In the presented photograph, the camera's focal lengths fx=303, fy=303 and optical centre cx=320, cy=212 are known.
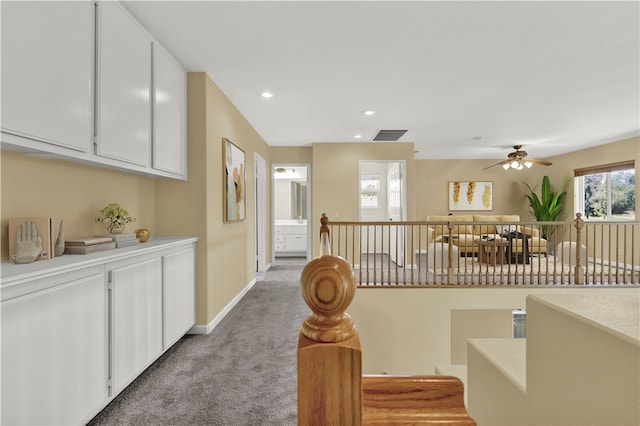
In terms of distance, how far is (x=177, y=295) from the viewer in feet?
8.45

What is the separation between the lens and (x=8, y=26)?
4.31 ft

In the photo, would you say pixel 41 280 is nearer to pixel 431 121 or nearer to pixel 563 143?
pixel 431 121

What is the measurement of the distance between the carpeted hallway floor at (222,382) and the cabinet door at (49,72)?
5.18 ft

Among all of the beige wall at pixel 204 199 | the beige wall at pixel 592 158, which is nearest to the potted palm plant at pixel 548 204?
the beige wall at pixel 592 158

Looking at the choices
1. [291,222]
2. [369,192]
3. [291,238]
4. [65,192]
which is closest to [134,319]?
[65,192]

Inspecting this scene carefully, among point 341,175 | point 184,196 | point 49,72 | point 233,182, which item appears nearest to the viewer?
point 49,72

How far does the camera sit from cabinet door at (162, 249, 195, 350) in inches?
94.3

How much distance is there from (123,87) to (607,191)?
8447 millimetres

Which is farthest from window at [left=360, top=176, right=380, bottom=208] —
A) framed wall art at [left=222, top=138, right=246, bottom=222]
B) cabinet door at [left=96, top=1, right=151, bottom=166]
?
cabinet door at [left=96, top=1, right=151, bottom=166]

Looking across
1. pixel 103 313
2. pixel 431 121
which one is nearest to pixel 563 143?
pixel 431 121

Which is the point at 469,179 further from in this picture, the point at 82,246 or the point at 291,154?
the point at 82,246

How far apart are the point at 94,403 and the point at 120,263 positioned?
75 cm

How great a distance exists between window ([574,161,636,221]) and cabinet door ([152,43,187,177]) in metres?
7.70

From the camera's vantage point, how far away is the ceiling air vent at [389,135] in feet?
17.4
